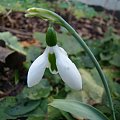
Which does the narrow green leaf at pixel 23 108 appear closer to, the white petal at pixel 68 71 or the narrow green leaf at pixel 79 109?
the narrow green leaf at pixel 79 109

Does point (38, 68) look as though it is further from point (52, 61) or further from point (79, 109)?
point (79, 109)

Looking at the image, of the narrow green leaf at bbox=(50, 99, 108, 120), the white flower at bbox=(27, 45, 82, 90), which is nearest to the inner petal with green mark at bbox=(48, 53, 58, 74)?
the white flower at bbox=(27, 45, 82, 90)

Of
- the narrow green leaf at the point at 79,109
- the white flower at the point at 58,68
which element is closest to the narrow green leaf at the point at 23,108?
the narrow green leaf at the point at 79,109

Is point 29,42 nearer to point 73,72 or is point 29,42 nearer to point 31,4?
point 31,4

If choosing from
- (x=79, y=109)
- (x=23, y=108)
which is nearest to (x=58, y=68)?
(x=79, y=109)

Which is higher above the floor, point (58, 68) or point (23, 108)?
point (58, 68)

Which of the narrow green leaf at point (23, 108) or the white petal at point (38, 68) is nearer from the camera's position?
the white petal at point (38, 68)

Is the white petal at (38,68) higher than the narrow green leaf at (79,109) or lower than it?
higher
